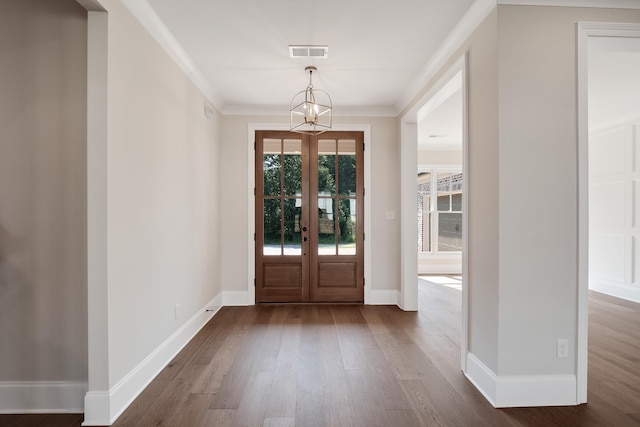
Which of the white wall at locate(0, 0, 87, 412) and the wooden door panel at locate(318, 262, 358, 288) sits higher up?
the white wall at locate(0, 0, 87, 412)

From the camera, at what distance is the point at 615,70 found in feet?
11.0

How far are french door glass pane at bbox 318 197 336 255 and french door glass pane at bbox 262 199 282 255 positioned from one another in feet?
1.80

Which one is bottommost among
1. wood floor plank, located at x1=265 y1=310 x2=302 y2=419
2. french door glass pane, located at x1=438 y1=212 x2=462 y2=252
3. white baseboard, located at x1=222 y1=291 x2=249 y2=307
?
wood floor plank, located at x1=265 y1=310 x2=302 y2=419

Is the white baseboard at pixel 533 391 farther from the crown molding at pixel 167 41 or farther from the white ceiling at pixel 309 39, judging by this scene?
the crown molding at pixel 167 41

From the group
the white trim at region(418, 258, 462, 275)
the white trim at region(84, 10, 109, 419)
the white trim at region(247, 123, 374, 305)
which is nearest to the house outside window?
the white trim at region(418, 258, 462, 275)

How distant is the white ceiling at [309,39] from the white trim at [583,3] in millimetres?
297

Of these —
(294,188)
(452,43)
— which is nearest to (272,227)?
(294,188)

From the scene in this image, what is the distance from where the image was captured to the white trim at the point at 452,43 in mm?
2250

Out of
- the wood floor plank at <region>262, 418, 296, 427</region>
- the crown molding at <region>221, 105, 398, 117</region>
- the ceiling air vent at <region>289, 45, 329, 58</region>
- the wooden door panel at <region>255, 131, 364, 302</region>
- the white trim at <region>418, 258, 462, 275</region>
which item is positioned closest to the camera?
the wood floor plank at <region>262, 418, 296, 427</region>

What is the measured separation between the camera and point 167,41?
271 centimetres

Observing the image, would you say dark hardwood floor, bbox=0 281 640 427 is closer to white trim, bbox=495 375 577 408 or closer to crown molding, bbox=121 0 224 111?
white trim, bbox=495 375 577 408

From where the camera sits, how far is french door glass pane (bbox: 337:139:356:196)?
464cm

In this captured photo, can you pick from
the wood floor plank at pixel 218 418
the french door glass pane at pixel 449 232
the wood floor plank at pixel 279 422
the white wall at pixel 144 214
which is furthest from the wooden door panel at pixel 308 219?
the french door glass pane at pixel 449 232

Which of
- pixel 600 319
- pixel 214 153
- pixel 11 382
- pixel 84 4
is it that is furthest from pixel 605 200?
pixel 11 382
